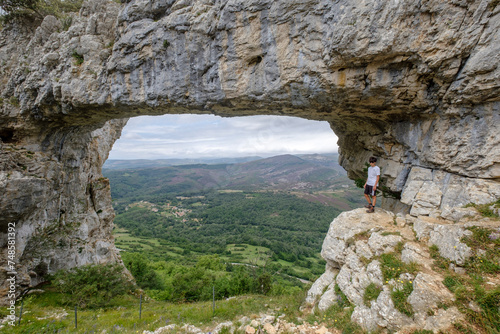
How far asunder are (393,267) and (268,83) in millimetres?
8028

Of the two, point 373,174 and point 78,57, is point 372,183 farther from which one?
point 78,57

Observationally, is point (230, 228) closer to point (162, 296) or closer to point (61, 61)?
point (162, 296)

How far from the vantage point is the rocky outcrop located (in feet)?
16.1

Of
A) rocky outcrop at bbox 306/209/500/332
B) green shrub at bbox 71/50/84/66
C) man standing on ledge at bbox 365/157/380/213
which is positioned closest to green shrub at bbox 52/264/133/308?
green shrub at bbox 71/50/84/66

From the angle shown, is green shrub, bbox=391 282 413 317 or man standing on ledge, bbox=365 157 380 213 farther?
man standing on ledge, bbox=365 157 380 213

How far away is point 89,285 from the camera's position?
13094 millimetres

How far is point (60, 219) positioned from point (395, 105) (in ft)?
72.6

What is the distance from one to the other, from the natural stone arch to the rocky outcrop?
5.22ft

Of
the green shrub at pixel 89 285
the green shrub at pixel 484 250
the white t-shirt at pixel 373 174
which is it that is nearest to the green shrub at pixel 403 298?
the green shrub at pixel 484 250

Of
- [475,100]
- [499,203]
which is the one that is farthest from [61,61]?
[499,203]

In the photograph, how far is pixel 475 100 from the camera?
6828mm

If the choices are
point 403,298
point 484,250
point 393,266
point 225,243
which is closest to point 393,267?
point 393,266

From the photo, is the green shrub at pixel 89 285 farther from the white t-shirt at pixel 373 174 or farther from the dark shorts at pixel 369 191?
the white t-shirt at pixel 373 174

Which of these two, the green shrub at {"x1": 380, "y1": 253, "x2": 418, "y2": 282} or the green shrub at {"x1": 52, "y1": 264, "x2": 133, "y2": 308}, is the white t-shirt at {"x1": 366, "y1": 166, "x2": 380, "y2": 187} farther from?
the green shrub at {"x1": 52, "y1": 264, "x2": 133, "y2": 308}
